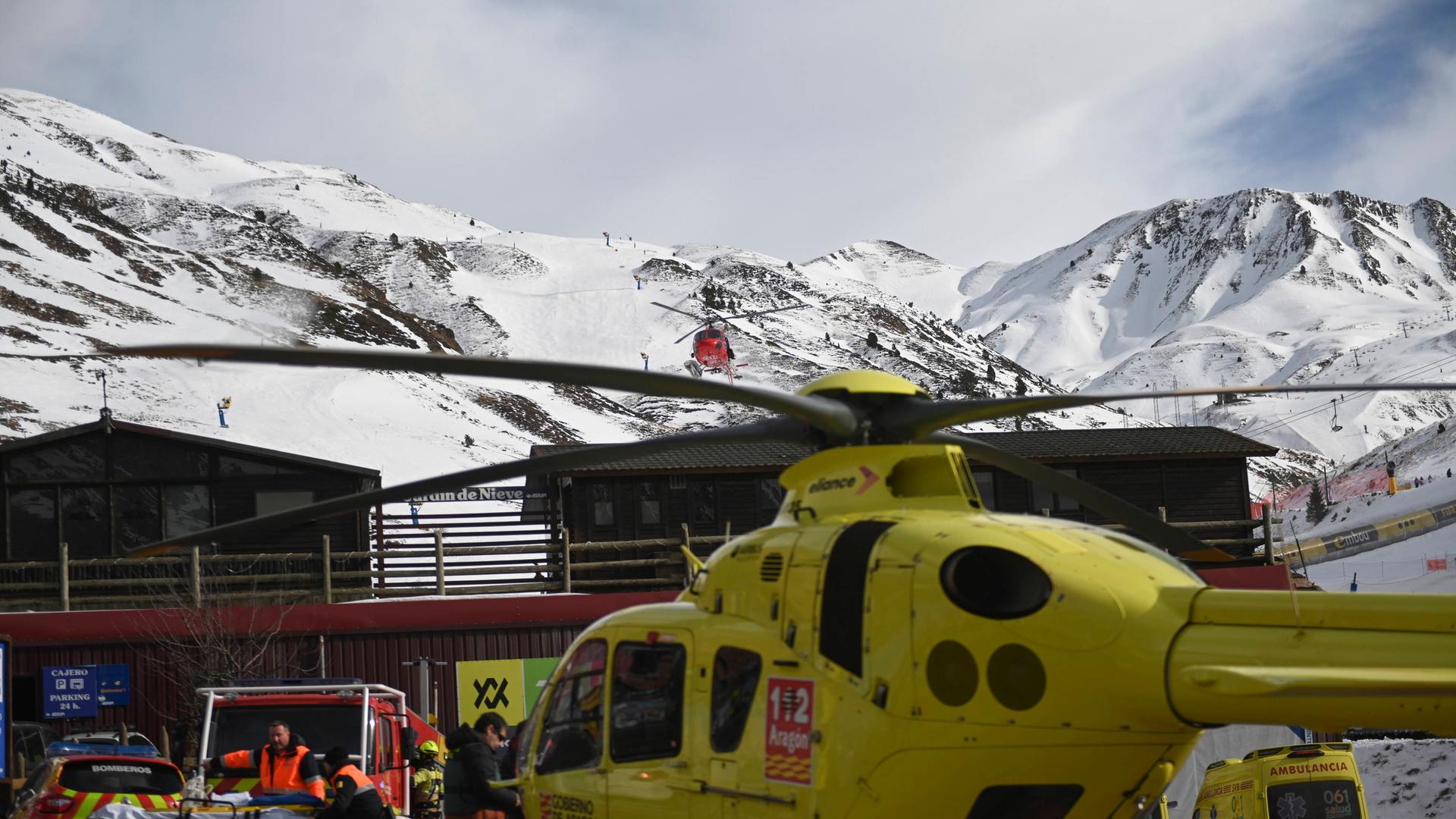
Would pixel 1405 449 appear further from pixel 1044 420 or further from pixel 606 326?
pixel 606 326

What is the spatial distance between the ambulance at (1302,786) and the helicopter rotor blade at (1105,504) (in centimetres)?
623

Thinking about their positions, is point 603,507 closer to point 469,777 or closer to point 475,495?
point 475,495

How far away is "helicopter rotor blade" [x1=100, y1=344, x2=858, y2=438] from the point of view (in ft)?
19.8

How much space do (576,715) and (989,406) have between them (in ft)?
12.0

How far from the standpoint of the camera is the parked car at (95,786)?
1367 cm

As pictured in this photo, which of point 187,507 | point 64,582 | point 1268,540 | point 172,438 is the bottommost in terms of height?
point 1268,540

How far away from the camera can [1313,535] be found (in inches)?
3100

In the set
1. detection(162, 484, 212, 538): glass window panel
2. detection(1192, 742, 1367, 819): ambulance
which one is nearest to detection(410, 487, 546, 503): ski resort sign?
detection(162, 484, 212, 538): glass window panel

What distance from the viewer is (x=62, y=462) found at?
2998 cm

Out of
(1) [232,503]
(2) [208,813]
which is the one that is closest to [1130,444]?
(1) [232,503]

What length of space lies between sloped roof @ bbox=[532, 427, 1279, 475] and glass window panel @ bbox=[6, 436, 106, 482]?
9987 mm

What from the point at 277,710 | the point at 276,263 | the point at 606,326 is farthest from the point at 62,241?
the point at 277,710

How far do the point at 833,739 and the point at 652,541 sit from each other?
19728 mm

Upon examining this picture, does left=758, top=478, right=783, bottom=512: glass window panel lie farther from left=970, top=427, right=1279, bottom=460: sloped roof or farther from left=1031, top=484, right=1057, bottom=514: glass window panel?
left=1031, top=484, right=1057, bottom=514: glass window panel
